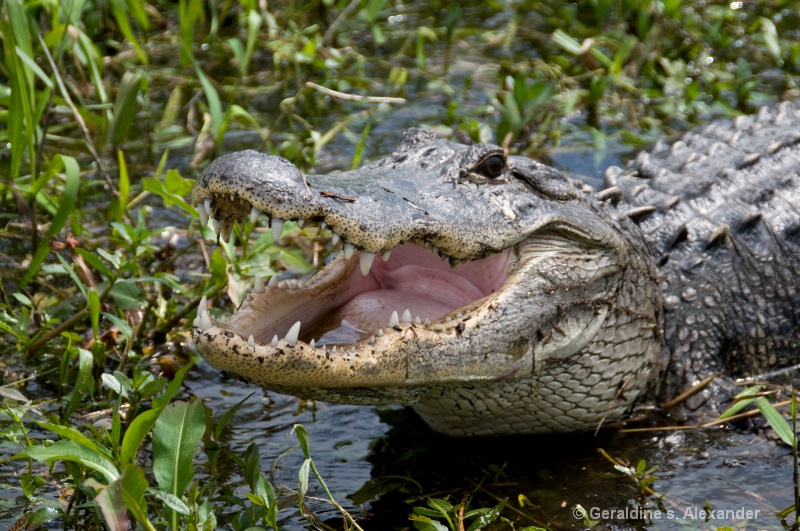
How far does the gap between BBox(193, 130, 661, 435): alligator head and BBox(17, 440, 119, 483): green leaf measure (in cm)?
41

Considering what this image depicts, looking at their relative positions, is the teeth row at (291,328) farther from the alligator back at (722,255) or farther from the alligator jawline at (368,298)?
the alligator back at (722,255)

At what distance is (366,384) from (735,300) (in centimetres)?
201

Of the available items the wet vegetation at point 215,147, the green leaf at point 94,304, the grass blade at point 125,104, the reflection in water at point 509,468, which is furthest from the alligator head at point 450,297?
the grass blade at point 125,104

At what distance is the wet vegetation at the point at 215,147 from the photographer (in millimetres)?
3129

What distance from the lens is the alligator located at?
9.93 ft

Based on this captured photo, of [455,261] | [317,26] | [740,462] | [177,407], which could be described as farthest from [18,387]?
[317,26]

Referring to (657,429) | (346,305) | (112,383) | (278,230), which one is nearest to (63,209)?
(112,383)

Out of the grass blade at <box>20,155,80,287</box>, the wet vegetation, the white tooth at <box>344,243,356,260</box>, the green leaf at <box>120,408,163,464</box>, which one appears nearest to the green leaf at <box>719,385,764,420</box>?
the wet vegetation

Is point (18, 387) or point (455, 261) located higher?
point (455, 261)

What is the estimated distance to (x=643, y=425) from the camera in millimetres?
3992

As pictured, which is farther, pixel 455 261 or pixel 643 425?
pixel 643 425

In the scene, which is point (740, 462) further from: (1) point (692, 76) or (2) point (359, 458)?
(1) point (692, 76)

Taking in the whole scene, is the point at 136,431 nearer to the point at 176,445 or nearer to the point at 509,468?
the point at 176,445

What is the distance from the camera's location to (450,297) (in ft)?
12.1
